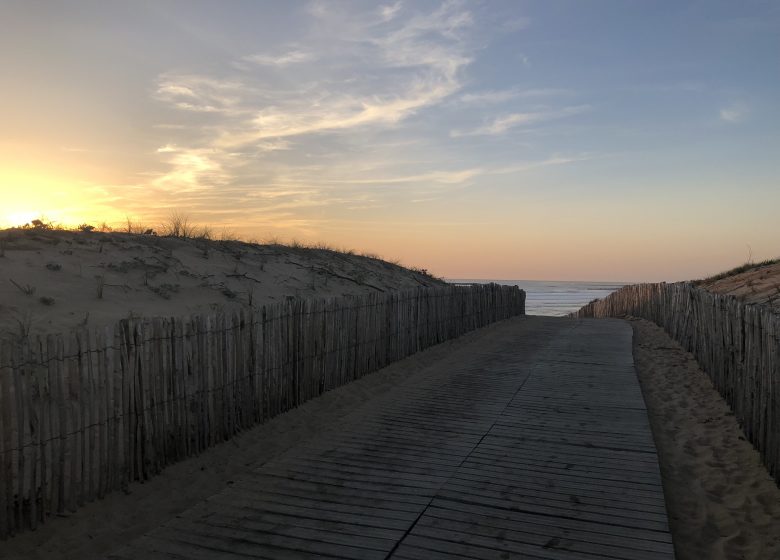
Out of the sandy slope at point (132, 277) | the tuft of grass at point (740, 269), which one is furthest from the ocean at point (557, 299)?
the sandy slope at point (132, 277)

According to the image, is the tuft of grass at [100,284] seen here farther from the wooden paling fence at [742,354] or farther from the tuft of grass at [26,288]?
the wooden paling fence at [742,354]

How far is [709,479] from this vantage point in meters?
5.38

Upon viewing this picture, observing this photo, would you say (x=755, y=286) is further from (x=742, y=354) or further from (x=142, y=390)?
(x=142, y=390)

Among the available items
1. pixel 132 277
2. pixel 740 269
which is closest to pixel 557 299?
pixel 740 269

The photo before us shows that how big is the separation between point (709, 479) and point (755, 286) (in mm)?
15513

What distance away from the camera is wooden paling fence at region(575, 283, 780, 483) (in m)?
5.44

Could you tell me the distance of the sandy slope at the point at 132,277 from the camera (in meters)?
9.63

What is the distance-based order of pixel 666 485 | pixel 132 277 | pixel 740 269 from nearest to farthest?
pixel 666 485 < pixel 132 277 < pixel 740 269

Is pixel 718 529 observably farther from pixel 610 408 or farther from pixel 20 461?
Result: pixel 20 461

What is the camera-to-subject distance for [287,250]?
19.5 meters

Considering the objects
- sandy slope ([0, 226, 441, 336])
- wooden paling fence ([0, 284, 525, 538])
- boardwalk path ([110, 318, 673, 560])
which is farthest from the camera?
sandy slope ([0, 226, 441, 336])

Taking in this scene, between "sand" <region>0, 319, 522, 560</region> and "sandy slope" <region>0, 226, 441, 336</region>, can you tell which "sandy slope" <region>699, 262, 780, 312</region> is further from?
"sandy slope" <region>0, 226, 441, 336</region>

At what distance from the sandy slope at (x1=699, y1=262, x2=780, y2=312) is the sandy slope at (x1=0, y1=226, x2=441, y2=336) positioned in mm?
11098

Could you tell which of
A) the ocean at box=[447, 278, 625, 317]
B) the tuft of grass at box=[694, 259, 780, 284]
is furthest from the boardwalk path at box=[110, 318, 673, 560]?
the ocean at box=[447, 278, 625, 317]
